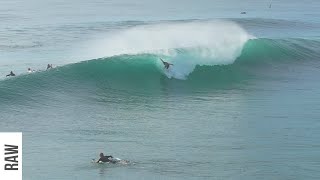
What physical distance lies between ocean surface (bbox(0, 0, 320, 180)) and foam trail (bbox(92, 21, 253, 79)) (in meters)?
0.08

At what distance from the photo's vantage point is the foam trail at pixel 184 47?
106 ft

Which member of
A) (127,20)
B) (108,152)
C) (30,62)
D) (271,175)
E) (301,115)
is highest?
(127,20)

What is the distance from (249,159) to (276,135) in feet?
8.95

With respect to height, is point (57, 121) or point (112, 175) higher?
point (57, 121)

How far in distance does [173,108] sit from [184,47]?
418 inches

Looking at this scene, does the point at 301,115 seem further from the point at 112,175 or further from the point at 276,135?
the point at 112,175

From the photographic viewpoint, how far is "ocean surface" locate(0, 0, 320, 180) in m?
17.8

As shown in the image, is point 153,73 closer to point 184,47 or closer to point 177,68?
point 177,68

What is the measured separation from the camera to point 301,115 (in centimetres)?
2344

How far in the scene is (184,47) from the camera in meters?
35.2

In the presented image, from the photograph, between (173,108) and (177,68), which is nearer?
(173,108)

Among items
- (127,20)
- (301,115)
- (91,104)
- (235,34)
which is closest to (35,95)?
(91,104)

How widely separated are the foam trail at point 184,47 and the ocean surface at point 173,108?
0.08 m

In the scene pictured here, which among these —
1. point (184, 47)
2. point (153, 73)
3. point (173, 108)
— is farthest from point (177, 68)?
point (173, 108)
